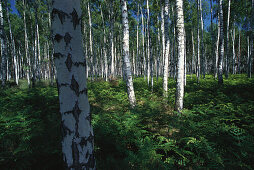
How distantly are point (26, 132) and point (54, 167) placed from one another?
4.03 feet

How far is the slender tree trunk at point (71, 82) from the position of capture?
3.39 feet

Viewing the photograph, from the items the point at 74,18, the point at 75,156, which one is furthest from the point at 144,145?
the point at 74,18

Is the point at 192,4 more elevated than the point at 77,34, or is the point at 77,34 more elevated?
the point at 192,4

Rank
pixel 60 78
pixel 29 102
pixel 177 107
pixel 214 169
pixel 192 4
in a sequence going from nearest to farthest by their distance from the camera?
pixel 60 78 → pixel 214 169 → pixel 177 107 → pixel 29 102 → pixel 192 4

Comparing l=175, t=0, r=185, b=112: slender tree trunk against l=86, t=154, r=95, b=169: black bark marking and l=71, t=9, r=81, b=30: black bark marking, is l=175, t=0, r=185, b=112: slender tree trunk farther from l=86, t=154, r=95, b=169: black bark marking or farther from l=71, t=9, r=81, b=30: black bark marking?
l=71, t=9, r=81, b=30: black bark marking

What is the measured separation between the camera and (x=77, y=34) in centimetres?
108

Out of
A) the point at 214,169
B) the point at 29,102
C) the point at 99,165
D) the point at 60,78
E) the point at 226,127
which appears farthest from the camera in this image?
the point at 29,102

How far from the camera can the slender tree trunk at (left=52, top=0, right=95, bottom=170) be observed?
103cm

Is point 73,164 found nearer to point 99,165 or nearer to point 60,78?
point 60,78

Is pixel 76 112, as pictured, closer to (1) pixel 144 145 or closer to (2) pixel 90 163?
(2) pixel 90 163

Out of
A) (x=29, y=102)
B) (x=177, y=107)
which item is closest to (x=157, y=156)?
(x=177, y=107)

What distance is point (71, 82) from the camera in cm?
106

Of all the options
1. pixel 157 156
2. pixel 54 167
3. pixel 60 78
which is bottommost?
pixel 54 167

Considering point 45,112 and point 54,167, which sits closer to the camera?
point 54,167
